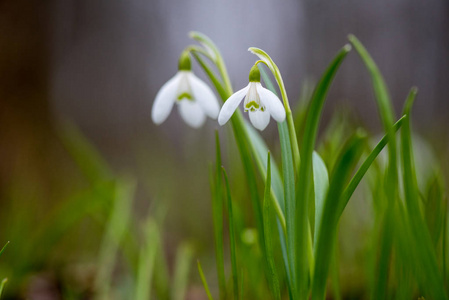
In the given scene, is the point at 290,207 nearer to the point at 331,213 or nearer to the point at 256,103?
the point at 331,213

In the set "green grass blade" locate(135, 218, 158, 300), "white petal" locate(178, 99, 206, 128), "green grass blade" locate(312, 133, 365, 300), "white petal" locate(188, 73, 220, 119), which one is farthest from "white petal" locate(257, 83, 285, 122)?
"green grass blade" locate(135, 218, 158, 300)

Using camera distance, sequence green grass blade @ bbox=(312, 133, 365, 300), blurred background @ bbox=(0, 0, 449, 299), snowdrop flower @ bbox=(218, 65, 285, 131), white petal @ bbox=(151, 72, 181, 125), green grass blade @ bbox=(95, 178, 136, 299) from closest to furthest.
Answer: green grass blade @ bbox=(312, 133, 365, 300)
snowdrop flower @ bbox=(218, 65, 285, 131)
white petal @ bbox=(151, 72, 181, 125)
green grass blade @ bbox=(95, 178, 136, 299)
blurred background @ bbox=(0, 0, 449, 299)

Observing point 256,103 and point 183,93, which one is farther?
point 183,93

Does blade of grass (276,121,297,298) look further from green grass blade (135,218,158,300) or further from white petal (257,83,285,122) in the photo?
green grass blade (135,218,158,300)

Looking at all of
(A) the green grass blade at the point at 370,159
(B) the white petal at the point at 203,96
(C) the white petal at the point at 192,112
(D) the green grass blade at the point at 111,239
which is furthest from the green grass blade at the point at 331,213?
(D) the green grass blade at the point at 111,239

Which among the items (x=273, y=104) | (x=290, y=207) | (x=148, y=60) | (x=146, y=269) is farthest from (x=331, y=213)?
(x=148, y=60)

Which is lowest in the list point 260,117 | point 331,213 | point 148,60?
point 331,213

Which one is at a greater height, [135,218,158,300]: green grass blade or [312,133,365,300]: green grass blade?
[312,133,365,300]: green grass blade
